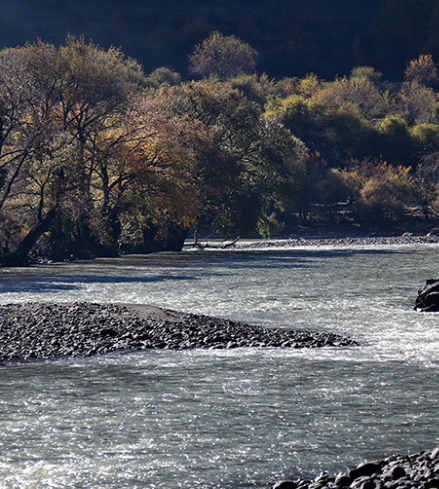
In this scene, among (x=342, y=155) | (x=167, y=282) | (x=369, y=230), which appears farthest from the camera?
(x=342, y=155)

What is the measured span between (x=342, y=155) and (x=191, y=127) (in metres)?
54.3

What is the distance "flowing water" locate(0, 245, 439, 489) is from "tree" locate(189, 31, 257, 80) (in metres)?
158

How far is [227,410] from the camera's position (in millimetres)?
19969

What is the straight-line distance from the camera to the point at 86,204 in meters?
74.8

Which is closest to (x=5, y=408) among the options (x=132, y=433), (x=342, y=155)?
(x=132, y=433)

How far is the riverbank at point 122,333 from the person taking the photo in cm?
2840

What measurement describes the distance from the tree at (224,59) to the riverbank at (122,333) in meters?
161

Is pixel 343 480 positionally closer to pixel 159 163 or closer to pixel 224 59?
pixel 159 163

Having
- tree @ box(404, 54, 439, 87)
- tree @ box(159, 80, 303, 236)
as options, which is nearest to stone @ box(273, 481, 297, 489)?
tree @ box(159, 80, 303, 236)

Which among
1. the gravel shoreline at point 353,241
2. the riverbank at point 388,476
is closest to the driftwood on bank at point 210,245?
the gravel shoreline at point 353,241

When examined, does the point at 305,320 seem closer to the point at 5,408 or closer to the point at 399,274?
the point at 5,408

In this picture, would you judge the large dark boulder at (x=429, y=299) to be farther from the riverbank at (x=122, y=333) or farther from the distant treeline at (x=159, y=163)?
the distant treeline at (x=159, y=163)

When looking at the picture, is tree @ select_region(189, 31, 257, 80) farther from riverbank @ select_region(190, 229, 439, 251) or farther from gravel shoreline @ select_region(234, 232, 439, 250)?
gravel shoreline @ select_region(234, 232, 439, 250)

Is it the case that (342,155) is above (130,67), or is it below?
below
